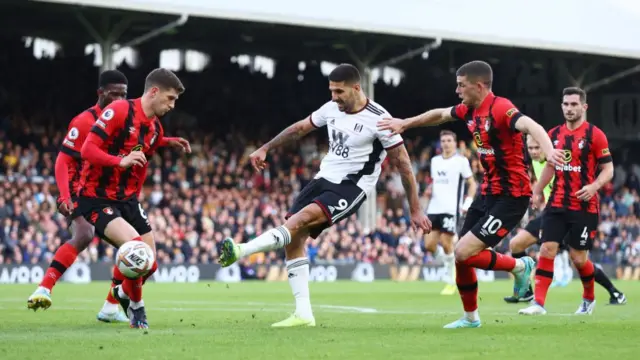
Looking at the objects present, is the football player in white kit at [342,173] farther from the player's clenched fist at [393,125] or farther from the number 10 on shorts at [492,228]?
the number 10 on shorts at [492,228]

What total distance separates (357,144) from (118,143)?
2111mm

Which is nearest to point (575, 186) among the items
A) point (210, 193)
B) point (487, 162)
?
point (487, 162)

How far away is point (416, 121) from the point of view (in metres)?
9.77

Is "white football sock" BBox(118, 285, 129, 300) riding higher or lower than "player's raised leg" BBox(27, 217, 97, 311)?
lower

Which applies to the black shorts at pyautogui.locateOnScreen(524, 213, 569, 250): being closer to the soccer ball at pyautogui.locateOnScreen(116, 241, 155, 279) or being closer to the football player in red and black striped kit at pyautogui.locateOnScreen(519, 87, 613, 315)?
the football player in red and black striped kit at pyautogui.locateOnScreen(519, 87, 613, 315)

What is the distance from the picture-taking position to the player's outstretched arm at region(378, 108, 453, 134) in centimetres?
974

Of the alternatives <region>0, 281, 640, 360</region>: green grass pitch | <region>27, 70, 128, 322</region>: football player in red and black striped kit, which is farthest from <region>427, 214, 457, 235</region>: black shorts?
<region>27, 70, 128, 322</region>: football player in red and black striped kit

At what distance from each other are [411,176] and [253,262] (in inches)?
725

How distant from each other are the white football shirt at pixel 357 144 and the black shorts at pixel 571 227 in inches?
112

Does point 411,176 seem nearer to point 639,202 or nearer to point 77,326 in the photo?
point 77,326

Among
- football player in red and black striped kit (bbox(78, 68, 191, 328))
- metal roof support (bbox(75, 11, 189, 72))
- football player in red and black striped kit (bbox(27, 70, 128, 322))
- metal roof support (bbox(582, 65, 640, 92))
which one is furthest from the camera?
metal roof support (bbox(582, 65, 640, 92))

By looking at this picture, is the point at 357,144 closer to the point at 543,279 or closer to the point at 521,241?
the point at 543,279

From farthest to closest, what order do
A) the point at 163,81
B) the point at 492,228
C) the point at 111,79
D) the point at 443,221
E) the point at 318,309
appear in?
the point at 443,221 → the point at 318,309 → the point at 111,79 → the point at 492,228 → the point at 163,81

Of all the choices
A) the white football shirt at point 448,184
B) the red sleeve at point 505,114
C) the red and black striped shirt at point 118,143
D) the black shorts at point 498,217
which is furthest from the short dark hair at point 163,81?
the white football shirt at point 448,184
